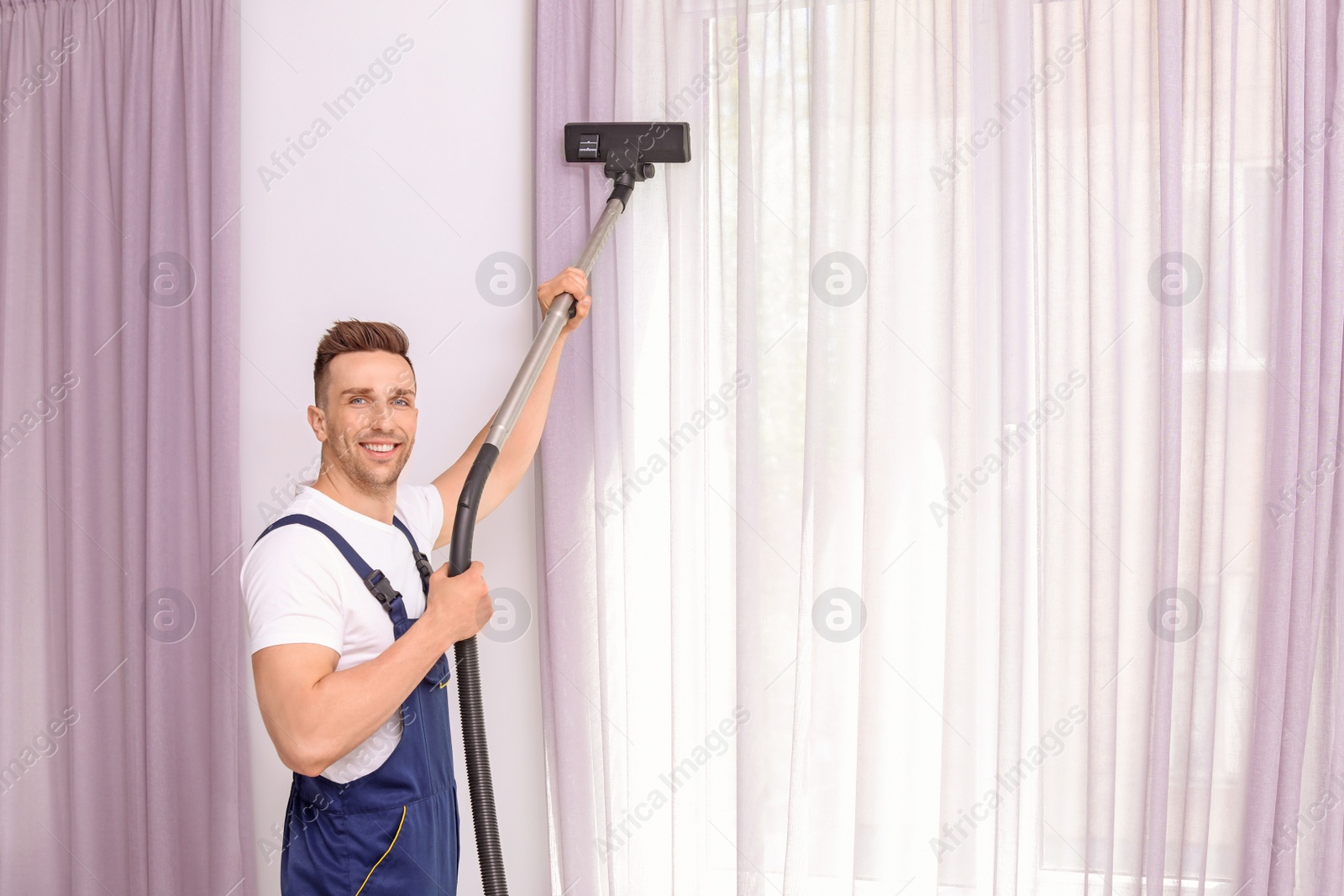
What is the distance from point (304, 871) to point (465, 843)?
605 millimetres

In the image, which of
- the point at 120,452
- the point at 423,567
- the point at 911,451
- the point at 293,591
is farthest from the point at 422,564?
the point at 120,452

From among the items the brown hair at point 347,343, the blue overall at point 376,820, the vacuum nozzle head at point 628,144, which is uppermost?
the vacuum nozzle head at point 628,144

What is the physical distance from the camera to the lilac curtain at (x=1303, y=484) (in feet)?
5.50

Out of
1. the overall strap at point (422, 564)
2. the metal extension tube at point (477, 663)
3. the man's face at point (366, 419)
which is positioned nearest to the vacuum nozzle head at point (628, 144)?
the metal extension tube at point (477, 663)

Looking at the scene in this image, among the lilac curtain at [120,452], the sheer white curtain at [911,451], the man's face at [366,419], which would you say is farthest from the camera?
the lilac curtain at [120,452]

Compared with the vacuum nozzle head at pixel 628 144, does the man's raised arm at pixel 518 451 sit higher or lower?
lower

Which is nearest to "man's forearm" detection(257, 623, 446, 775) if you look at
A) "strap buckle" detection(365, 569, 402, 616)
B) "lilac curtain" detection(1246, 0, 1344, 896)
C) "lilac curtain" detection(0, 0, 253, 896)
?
"strap buckle" detection(365, 569, 402, 616)

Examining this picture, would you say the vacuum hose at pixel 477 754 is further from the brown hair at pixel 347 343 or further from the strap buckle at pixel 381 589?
the brown hair at pixel 347 343

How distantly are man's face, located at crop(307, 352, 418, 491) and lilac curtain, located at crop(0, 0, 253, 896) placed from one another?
0.69 metres

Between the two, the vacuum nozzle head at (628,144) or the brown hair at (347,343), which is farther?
the vacuum nozzle head at (628,144)

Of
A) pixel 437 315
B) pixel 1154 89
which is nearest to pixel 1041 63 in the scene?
pixel 1154 89

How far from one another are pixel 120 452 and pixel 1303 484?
8.35 feet

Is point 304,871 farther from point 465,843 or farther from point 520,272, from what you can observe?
point 520,272

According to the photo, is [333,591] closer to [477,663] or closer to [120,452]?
[477,663]
